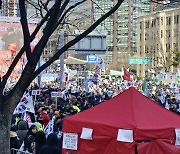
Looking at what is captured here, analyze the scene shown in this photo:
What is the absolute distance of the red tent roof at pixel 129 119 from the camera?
801 cm

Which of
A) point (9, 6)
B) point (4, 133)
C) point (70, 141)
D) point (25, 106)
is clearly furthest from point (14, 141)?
point (9, 6)

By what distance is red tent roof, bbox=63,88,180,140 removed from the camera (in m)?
8.01

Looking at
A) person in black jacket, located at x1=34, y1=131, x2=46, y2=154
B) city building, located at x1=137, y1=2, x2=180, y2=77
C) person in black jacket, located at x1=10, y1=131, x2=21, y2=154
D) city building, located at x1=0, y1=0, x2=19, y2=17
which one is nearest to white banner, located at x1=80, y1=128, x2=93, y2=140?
person in black jacket, located at x1=34, y1=131, x2=46, y2=154

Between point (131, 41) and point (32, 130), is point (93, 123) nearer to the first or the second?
point (32, 130)

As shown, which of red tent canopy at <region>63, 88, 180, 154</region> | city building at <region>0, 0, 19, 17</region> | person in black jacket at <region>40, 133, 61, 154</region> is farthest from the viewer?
city building at <region>0, 0, 19, 17</region>

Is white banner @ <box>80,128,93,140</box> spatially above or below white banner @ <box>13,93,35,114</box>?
above

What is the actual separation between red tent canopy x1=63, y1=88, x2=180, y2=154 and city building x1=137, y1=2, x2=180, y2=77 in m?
77.5

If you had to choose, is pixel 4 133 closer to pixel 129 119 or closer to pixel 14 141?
pixel 14 141

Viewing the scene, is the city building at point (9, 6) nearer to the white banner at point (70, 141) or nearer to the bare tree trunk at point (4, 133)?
the bare tree trunk at point (4, 133)

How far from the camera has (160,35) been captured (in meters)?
93.2

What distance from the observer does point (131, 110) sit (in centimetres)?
841

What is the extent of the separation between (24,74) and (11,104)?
534 mm

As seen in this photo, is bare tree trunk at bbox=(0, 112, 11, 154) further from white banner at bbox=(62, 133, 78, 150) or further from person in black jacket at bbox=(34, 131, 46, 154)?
person in black jacket at bbox=(34, 131, 46, 154)

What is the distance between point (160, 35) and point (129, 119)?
86218 millimetres
